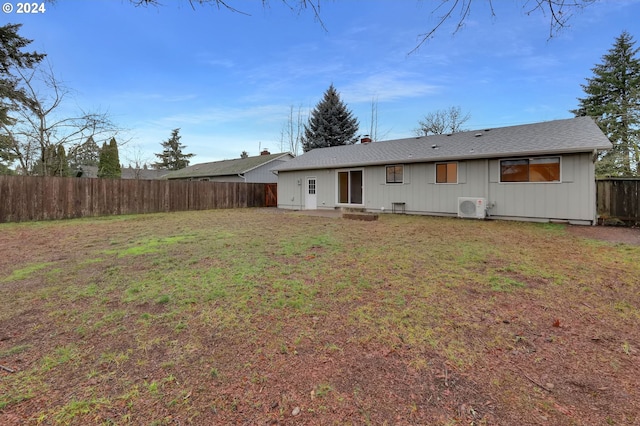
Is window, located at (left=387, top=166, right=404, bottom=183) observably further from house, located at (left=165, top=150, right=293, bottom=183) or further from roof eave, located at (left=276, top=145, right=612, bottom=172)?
house, located at (left=165, top=150, right=293, bottom=183)

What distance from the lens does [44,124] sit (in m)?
13.7

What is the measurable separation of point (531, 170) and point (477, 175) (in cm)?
155

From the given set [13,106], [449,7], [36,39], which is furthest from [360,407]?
[13,106]

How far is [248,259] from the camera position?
4836mm

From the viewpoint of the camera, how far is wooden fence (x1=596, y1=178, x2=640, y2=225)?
28.2ft

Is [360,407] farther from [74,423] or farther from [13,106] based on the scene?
[13,106]

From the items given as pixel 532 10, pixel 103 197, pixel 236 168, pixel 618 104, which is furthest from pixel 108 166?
pixel 618 104

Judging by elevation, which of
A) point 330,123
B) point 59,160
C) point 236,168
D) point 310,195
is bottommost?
point 310,195

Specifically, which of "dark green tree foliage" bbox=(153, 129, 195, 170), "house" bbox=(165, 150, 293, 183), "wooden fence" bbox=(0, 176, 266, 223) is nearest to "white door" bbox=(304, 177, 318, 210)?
"wooden fence" bbox=(0, 176, 266, 223)

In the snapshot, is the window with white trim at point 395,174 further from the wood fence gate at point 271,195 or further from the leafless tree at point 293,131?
the leafless tree at point 293,131

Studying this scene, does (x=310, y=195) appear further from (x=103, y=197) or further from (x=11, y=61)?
(x=11, y=61)

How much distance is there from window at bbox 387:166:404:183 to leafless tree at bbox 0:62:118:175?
13678 mm

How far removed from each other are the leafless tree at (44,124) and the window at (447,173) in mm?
15493

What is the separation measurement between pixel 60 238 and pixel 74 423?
24.2 feet
